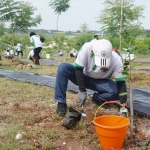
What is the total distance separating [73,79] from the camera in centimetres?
308

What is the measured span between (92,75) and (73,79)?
9.7 inches

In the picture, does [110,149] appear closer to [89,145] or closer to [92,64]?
[89,145]

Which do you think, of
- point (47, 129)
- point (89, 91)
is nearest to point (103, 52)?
point (47, 129)

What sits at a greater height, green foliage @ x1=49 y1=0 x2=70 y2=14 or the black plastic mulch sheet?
green foliage @ x1=49 y1=0 x2=70 y2=14

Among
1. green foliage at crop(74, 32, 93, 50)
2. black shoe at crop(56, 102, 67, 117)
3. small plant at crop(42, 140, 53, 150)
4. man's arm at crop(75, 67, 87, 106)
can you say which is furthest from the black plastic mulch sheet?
green foliage at crop(74, 32, 93, 50)

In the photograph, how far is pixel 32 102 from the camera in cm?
341

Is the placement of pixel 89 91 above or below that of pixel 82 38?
below

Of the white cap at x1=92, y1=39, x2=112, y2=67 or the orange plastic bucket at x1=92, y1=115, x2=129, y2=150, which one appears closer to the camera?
the orange plastic bucket at x1=92, y1=115, x2=129, y2=150

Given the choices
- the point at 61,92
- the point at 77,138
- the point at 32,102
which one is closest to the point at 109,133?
the point at 77,138

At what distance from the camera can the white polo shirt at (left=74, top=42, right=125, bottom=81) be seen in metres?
2.73

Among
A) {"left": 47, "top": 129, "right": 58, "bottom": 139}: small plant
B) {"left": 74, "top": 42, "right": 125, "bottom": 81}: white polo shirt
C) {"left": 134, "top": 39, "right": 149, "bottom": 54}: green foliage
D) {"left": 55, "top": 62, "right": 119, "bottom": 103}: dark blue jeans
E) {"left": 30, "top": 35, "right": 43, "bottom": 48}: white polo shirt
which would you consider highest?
{"left": 30, "top": 35, "right": 43, "bottom": 48}: white polo shirt

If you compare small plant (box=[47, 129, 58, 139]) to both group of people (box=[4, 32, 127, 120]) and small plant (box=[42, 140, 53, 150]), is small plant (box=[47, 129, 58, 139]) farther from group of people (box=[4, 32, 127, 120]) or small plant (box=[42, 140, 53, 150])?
group of people (box=[4, 32, 127, 120])

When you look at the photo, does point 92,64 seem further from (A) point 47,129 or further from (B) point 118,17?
(B) point 118,17

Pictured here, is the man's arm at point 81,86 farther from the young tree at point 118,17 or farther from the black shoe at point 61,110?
the young tree at point 118,17
